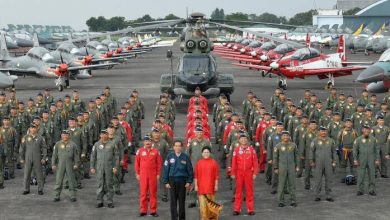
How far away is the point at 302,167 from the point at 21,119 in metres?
6.74

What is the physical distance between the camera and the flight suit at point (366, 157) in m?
12.2

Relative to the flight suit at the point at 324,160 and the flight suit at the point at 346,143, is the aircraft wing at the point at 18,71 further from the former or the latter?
the flight suit at the point at 324,160

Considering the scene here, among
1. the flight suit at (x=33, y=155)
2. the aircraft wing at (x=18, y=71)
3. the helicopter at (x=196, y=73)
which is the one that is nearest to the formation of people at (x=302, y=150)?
the flight suit at (x=33, y=155)

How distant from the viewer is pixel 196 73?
79.2 ft

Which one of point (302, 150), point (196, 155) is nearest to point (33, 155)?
point (196, 155)

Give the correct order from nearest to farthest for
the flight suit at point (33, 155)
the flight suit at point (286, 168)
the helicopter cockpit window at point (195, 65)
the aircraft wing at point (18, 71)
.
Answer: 1. the flight suit at point (286, 168)
2. the flight suit at point (33, 155)
3. the helicopter cockpit window at point (195, 65)
4. the aircraft wing at point (18, 71)

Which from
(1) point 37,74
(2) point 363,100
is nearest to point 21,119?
(2) point 363,100

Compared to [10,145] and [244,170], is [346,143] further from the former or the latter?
[10,145]

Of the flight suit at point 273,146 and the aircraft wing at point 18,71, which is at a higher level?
the aircraft wing at point 18,71

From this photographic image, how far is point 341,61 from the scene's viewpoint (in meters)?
31.9

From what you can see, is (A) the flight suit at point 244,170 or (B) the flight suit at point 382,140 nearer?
(A) the flight suit at point 244,170

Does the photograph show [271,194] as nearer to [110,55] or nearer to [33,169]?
[33,169]

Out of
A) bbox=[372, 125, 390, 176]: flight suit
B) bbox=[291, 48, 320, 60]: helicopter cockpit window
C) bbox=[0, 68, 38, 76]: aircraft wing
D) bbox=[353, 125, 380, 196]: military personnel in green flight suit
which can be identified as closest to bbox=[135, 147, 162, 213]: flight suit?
bbox=[353, 125, 380, 196]: military personnel in green flight suit

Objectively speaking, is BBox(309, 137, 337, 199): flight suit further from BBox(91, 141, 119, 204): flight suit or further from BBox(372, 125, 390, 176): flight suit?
BBox(91, 141, 119, 204): flight suit
